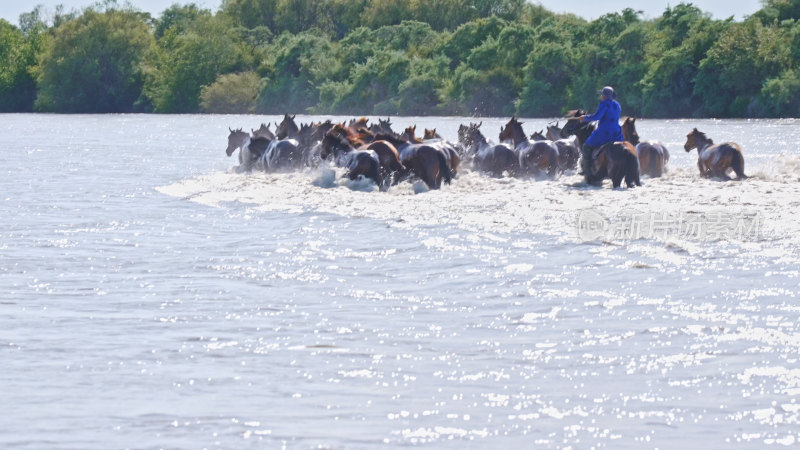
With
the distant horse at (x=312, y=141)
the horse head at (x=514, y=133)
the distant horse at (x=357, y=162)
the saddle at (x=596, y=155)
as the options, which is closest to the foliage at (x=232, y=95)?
the distant horse at (x=312, y=141)

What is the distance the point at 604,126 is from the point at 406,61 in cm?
7029

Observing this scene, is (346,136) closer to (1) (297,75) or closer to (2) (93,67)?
(1) (297,75)

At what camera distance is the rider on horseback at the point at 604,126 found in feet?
67.1

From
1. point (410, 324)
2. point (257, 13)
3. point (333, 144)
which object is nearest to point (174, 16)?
point (257, 13)


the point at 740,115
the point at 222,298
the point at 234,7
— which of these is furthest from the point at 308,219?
the point at 234,7

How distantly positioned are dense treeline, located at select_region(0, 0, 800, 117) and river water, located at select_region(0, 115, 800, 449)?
49.9 metres

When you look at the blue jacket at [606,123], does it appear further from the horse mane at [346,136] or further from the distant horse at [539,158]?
the horse mane at [346,136]

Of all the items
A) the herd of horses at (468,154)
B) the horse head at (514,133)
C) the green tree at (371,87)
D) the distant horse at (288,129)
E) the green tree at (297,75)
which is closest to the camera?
the herd of horses at (468,154)

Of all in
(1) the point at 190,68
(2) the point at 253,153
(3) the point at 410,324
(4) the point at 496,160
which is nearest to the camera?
(3) the point at 410,324

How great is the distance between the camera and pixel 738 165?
22141mm

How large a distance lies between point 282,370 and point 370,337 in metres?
1.17

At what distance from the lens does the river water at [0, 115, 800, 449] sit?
23.0 ft

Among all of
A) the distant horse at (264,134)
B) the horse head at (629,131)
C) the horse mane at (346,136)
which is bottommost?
the distant horse at (264,134)

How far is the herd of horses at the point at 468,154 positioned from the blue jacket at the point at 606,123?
0.21 metres
